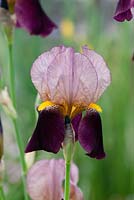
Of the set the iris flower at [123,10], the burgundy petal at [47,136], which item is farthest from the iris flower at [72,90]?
the iris flower at [123,10]

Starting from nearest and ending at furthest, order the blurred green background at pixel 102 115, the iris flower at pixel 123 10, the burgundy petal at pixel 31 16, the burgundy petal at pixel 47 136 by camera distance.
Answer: the burgundy petal at pixel 47 136 → the iris flower at pixel 123 10 → the burgundy petal at pixel 31 16 → the blurred green background at pixel 102 115

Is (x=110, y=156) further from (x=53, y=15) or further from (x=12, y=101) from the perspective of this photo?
(x=53, y=15)

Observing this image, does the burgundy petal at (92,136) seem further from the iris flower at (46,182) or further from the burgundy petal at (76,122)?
the iris flower at (46,182)

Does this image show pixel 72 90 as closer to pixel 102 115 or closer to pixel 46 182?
pixel 46 182

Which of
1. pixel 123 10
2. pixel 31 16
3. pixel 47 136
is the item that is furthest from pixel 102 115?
pixel 47 136

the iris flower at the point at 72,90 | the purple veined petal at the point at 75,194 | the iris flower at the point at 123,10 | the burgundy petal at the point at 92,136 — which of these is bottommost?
the purple veined petal at the point at 75,194

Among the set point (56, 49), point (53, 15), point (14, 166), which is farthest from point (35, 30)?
point (53, 15)

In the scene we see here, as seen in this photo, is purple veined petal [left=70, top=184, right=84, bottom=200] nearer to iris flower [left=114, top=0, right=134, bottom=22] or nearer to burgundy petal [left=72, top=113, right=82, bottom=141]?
burgundy petal [left=72, top=113, right=82, bottom=141]
